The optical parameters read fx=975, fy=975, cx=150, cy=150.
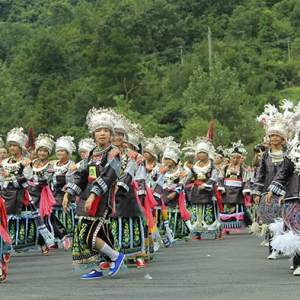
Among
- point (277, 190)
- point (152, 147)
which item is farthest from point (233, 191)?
point (277, 190)

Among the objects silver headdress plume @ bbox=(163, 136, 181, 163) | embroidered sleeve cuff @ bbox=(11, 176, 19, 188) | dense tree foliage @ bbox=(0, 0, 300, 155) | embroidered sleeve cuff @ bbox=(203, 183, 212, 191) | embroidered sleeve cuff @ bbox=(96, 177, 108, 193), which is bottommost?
embroidered sleeve cuff @ bbox=(203, 183, 212, 191)

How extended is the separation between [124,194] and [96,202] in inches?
55.5

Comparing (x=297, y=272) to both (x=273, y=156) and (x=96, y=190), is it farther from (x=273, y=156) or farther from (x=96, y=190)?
(x=273, y=156)

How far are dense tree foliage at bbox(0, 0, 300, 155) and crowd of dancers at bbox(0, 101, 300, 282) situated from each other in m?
25.9

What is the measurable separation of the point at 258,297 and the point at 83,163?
3.02 meters

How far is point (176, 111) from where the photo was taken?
68750 millimetres

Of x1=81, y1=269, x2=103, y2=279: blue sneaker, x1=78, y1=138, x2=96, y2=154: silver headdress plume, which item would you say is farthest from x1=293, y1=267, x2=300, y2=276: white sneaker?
x1=78, y1=138, x2=96, y2=154: silver headdress plume

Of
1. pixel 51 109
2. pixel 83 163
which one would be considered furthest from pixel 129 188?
pixel 51 109

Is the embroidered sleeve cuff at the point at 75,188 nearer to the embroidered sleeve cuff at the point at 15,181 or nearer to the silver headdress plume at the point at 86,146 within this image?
the embroidered sleeve cuff at the point at 15,181

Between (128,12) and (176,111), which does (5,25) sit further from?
(176,111)

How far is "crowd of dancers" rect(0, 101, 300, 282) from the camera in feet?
35.2

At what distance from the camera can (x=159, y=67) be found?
93.2m

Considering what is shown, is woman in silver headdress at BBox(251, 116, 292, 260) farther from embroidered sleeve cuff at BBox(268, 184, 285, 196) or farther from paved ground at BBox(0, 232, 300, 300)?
embroidered sleeve cuff at BBox(268, 184, 285, 196)

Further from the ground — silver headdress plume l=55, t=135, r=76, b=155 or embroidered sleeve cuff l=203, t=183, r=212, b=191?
silver headdress plume l=55, t=135, r=76, b=155
